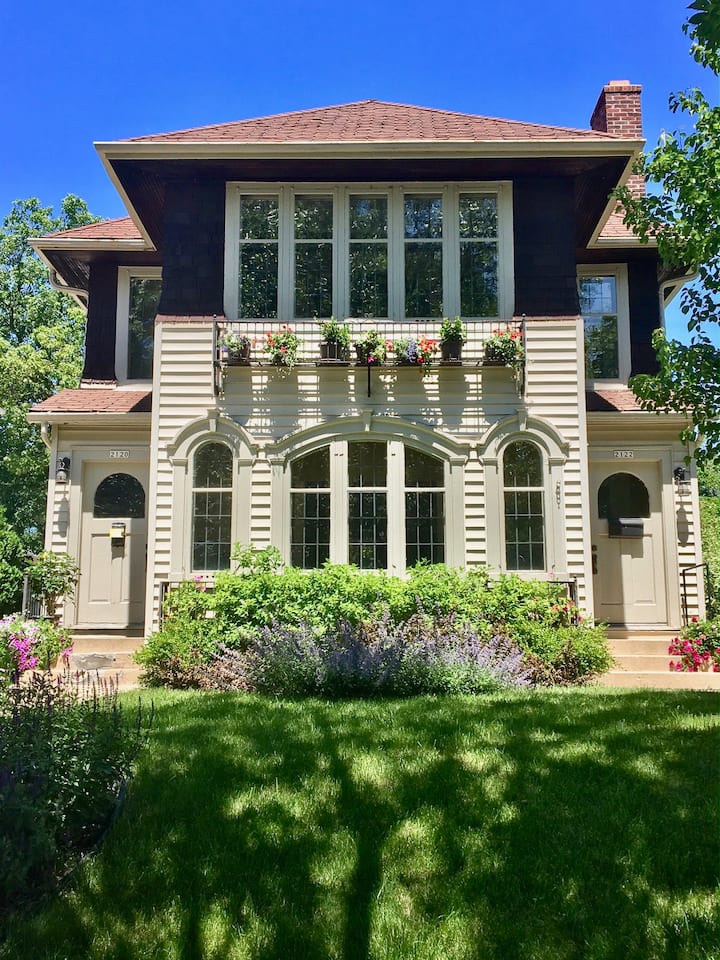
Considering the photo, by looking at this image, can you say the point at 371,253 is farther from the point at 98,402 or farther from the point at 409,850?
the point at 409,850

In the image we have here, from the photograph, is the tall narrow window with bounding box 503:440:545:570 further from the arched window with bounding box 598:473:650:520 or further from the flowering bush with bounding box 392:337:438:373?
the arched window with bounding box 598:473:650:520

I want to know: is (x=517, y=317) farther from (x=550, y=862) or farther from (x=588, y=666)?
(x=550, y=862)

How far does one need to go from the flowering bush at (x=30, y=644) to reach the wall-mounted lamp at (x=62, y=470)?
225 cm

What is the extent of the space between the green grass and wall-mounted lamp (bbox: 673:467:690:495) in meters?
6.33

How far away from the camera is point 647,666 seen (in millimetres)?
9336

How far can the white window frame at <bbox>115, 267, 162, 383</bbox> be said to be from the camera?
12.2 meters

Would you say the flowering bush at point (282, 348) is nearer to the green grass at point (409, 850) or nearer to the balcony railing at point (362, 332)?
the balcony railing at point (362, 332)

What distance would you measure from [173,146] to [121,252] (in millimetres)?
3098

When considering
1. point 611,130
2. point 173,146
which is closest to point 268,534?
point 173,146

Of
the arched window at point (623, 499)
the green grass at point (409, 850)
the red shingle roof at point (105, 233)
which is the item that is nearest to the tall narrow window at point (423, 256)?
the arched window at point (623, 499)

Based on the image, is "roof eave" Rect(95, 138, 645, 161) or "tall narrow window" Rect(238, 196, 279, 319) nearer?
"roof eave" Rect(95, 138, 645, 161)

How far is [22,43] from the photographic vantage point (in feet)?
26.8

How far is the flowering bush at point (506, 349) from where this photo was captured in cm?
955

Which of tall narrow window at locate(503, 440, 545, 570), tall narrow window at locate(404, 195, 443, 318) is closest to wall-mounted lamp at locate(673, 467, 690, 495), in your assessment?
tall narrow window at locate(503, 440, 545, 570)
